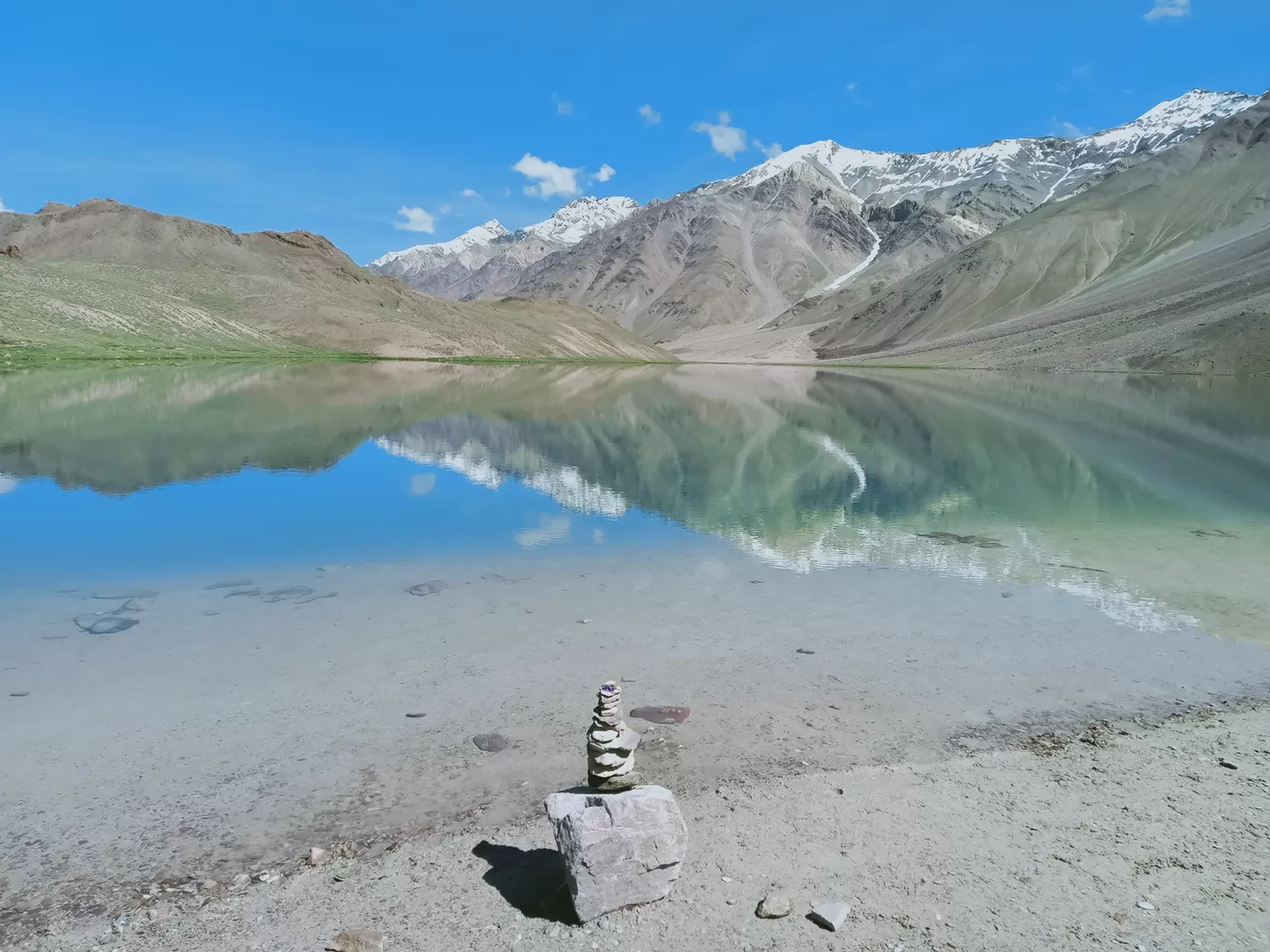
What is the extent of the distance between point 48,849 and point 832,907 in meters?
5.70

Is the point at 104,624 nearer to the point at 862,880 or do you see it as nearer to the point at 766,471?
the point at 862,880

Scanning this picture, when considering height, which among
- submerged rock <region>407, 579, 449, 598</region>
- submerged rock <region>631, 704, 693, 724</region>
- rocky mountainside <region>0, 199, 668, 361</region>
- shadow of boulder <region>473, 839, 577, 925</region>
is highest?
rocky mountainside <region>0, 199, 668, 361</region>

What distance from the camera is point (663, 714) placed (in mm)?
8258

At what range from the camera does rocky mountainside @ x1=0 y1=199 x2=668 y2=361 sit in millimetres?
90125

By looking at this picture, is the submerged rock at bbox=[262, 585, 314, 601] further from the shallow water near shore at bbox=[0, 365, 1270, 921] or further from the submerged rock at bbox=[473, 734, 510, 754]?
the submerged rock at bbox=[473, 734, 510, 754]

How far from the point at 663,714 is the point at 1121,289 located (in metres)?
162

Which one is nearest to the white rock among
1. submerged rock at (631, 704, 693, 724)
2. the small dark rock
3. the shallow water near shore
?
the shallow water near shore

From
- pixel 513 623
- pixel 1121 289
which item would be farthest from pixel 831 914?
pixel 1121 289

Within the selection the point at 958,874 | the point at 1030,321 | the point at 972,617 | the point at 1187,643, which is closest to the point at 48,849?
the point at 958,874

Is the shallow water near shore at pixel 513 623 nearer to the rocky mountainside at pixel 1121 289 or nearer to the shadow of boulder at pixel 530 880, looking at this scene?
the shadow of boulder at pixel 530 880

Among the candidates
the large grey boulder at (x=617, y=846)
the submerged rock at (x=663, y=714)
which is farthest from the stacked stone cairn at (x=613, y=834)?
the submerged rock at (x=663, y=714)

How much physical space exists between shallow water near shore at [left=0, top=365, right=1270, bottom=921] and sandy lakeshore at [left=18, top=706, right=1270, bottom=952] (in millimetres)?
474

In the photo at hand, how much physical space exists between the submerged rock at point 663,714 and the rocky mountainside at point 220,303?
82.0m

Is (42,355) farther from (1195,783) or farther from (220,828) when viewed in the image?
(1195,783)
